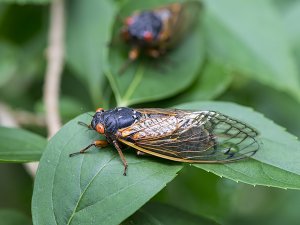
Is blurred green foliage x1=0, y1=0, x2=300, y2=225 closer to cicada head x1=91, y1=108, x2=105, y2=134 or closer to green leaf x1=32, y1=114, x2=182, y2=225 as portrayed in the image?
cicada head x1=91, y1=108, x2=105, y2=134

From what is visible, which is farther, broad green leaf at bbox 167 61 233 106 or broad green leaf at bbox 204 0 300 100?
broad green leaf at bbox 204 0 300 100

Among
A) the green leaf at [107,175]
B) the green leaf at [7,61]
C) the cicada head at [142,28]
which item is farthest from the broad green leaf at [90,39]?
the green leaf at [107,175]

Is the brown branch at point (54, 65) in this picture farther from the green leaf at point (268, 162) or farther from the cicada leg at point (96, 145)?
the green leaf at point (268, 162)

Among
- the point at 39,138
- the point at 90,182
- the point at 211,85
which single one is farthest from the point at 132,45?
the point at 90,182

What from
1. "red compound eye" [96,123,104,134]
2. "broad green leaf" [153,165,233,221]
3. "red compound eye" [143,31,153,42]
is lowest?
"broad green leaf" [153,165,233,221]

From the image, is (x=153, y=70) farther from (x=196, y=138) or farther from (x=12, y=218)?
(x=12, y=218)

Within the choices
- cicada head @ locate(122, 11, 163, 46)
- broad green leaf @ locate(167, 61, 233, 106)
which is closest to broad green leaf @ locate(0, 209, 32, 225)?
broad green leaf @ locate(167, 61, 233, 106)
